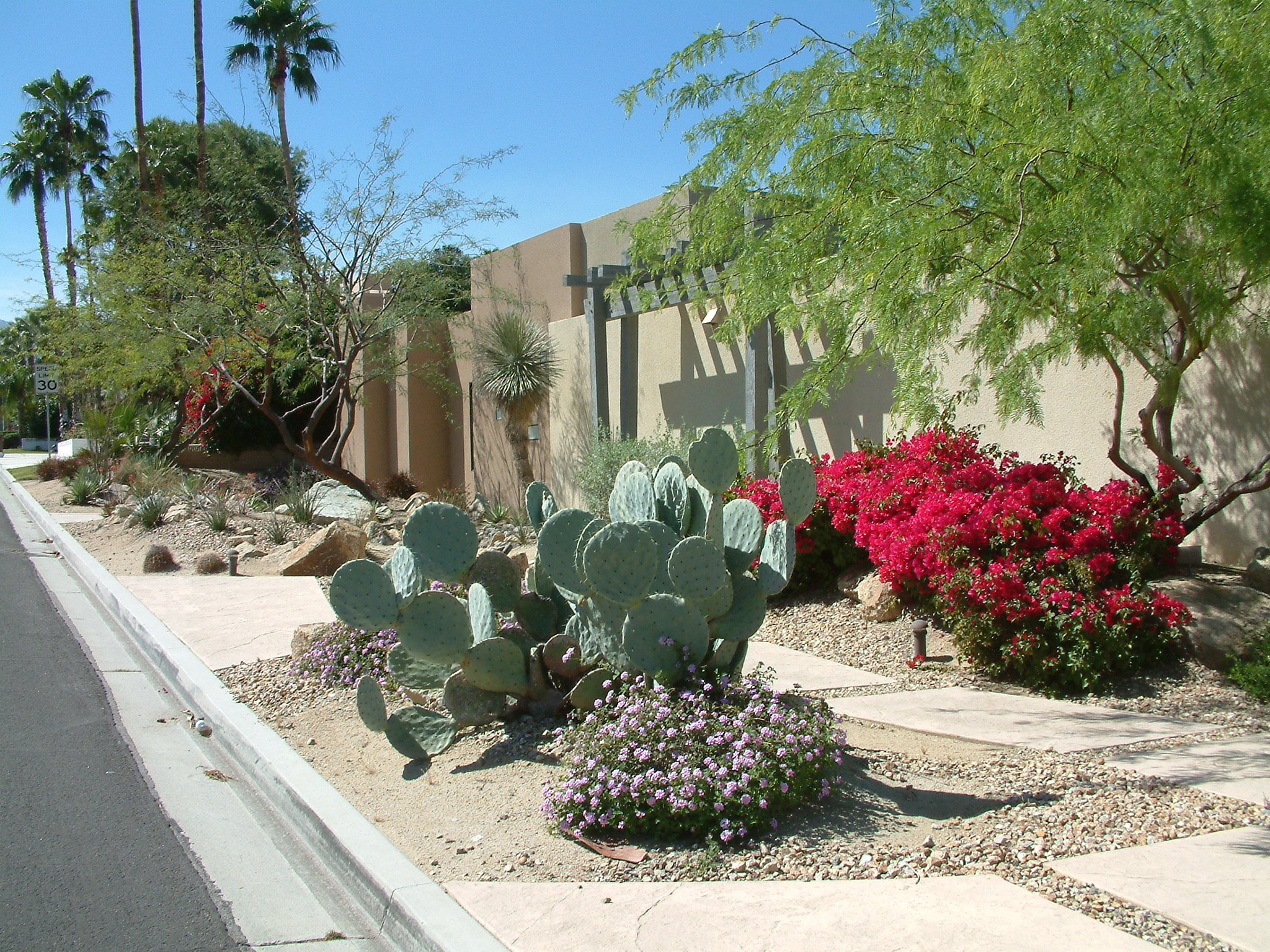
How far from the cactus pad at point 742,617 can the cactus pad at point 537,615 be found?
1.11 metres

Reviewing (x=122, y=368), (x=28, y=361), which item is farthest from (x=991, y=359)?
(x=28, y=361)

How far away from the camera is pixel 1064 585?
7180 millimetres

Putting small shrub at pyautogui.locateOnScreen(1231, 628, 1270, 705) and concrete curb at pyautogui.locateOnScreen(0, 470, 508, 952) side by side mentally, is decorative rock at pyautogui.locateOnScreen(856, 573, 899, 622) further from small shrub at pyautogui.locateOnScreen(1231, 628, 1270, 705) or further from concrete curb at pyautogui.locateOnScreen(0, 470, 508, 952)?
concrete curb at pyautogui.locateOnScreen(0, 470, 508, 952)

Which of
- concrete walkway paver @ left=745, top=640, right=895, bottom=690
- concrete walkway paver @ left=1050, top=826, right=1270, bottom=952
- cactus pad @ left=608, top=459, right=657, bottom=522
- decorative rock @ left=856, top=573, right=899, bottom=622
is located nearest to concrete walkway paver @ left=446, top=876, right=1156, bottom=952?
concrete walkway paver @ left=1050, top=826, right=1270, bottom=952

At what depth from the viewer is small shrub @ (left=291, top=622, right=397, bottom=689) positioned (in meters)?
7.75

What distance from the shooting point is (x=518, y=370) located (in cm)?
1798

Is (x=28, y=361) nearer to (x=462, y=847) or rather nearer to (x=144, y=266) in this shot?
(x=144, y=266)

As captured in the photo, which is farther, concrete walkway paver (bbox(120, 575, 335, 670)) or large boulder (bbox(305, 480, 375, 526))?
large boulder (bbox(305, 480, 375, 526))

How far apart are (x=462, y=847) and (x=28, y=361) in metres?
54.6

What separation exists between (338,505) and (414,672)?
12361 millimetres

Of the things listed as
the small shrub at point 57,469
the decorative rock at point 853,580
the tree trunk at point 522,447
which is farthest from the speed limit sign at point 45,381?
the decorative rock at point 853,580

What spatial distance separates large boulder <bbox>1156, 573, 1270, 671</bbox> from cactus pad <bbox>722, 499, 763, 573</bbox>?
3.15 meters

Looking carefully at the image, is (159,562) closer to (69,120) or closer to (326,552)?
(326,552)

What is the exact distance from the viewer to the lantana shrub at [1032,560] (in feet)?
22.8
